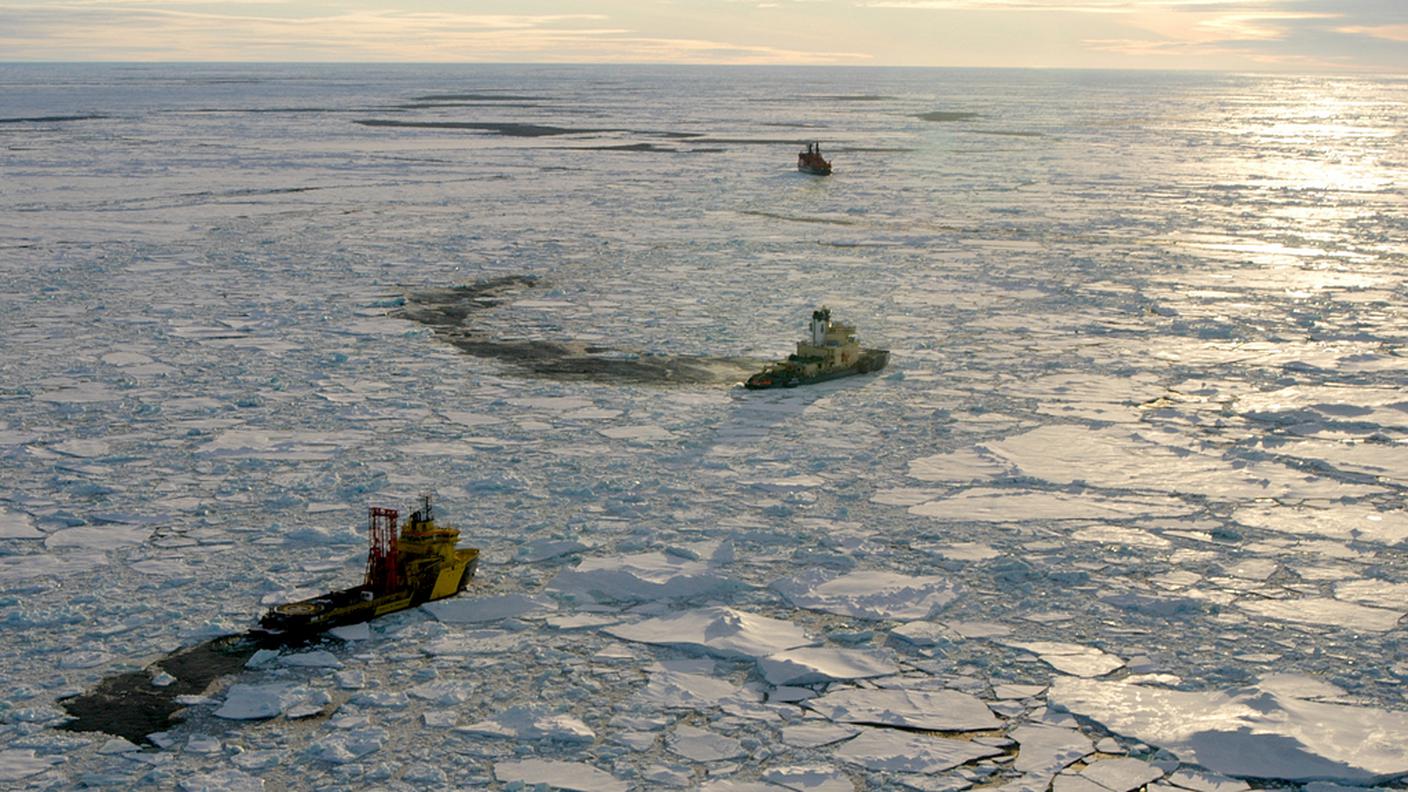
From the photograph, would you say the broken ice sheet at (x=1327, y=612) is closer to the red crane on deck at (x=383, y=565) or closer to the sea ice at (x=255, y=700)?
the red crane on deck at (x=383, y=565)

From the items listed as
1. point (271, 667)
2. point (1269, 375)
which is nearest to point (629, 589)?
point (271, 667)

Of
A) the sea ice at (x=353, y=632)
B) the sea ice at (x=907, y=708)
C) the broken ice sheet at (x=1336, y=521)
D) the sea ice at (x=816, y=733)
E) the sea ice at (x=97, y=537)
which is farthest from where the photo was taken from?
the broken ice sheet at (x=1336, y=521)

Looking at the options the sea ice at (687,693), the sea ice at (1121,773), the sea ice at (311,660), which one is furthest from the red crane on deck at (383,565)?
the sea ice at (1121,773)

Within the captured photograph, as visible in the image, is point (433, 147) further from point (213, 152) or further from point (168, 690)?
point (168, 690)

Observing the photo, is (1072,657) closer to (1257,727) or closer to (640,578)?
(1257,727)

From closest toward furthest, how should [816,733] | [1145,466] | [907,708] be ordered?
[816,733] → [907,708] → [1145,466]

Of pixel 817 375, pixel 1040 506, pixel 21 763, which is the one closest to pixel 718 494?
pixel 1040 506

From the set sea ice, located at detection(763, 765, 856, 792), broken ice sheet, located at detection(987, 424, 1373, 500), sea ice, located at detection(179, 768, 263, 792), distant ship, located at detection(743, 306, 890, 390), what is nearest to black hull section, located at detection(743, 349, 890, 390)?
distant ship, located at detection(743, 306, 890, 390)
